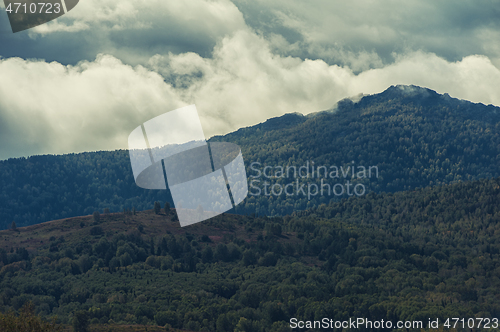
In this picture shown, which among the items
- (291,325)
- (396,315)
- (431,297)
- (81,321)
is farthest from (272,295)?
(81,321)

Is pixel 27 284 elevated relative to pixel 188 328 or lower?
elevated

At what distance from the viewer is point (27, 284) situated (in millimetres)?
198000

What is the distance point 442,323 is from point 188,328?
6845 centimetres

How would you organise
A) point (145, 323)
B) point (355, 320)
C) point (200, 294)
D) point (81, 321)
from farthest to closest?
point (200, 294)
point (355, 320)
point (145, 323)
point (81, 321)

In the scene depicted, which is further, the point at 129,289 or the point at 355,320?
the point at 129,289

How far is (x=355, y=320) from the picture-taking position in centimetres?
17162

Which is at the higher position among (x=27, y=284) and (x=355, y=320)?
(x=27, y=284)

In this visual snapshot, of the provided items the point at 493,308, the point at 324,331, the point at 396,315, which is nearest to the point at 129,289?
the point at 324,331

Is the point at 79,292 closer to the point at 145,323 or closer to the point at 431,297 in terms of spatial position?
the point at 145,323

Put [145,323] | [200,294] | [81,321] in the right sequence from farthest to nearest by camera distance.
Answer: [200,294]
[145,323]
[81,321]

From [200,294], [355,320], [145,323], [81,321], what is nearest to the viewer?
[81,321]

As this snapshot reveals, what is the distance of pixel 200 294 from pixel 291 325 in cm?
3344

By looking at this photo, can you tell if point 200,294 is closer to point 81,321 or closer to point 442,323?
point 81,321

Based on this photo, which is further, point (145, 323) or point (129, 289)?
point (129, 289)
